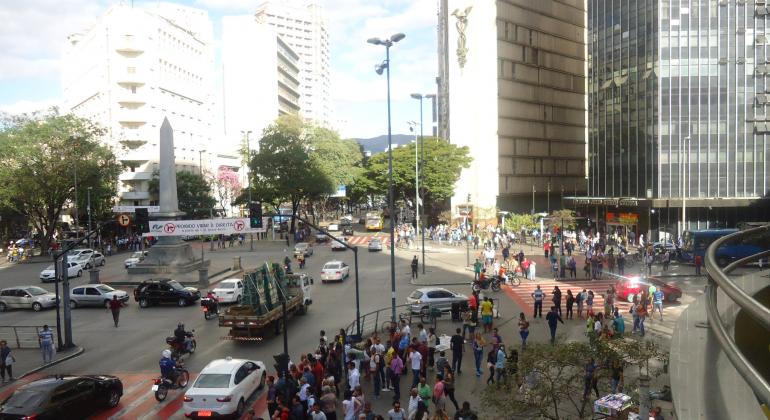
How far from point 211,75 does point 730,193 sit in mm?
76659

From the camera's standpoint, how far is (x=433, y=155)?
234 ft

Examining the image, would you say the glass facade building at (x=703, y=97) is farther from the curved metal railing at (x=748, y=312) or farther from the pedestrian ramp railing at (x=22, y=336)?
the curved metal railing at (x=748, y=312)

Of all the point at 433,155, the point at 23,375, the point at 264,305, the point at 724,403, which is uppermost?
the point at 433,155

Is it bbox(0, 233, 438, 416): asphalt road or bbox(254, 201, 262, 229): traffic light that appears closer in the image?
bbox(0, 233, 438, 416): asphalt road

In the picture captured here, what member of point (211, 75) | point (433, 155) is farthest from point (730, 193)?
point (211, 75)

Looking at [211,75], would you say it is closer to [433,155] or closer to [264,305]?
[433,155]

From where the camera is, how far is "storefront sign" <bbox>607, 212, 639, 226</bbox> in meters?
58.7

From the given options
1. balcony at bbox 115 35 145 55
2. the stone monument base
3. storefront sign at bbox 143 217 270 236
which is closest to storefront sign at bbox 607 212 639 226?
storefront sign at bbox 143 217 270 236

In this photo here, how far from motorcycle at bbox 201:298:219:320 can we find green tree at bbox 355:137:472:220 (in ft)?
150

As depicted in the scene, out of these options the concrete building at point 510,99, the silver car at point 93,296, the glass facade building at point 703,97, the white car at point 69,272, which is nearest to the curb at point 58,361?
the silver car at point 93,296

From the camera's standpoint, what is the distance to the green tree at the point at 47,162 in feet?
167

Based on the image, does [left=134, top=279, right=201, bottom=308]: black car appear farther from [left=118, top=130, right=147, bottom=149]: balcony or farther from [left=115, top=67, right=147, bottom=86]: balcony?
[left=115, top=67, right=147, bottom=86]: balcony

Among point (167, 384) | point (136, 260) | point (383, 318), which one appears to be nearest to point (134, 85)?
point (136, 260)

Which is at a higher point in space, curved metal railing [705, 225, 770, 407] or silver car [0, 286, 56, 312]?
curved metal railing [705, 225, 770, 407]
